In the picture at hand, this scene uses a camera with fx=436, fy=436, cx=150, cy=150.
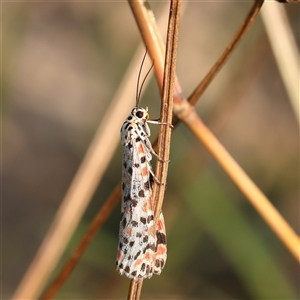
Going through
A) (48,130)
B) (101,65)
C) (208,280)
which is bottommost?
(208,280)

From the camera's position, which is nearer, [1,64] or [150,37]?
[150,37]

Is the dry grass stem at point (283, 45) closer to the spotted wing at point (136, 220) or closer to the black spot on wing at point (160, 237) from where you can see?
the spotted wing at point (136, 220)

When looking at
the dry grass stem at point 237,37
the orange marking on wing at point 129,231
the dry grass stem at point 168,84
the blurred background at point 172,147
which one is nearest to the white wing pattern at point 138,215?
the orange marking on wing at point 129,231

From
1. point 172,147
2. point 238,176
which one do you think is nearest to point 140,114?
point 238,176

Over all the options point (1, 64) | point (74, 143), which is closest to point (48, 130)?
point (74, 143)

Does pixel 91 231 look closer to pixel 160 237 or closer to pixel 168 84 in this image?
pixel 160 237

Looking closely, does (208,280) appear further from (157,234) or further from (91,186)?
(157,234)

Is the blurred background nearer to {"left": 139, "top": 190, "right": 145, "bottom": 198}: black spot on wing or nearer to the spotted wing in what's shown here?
the spotted wing
